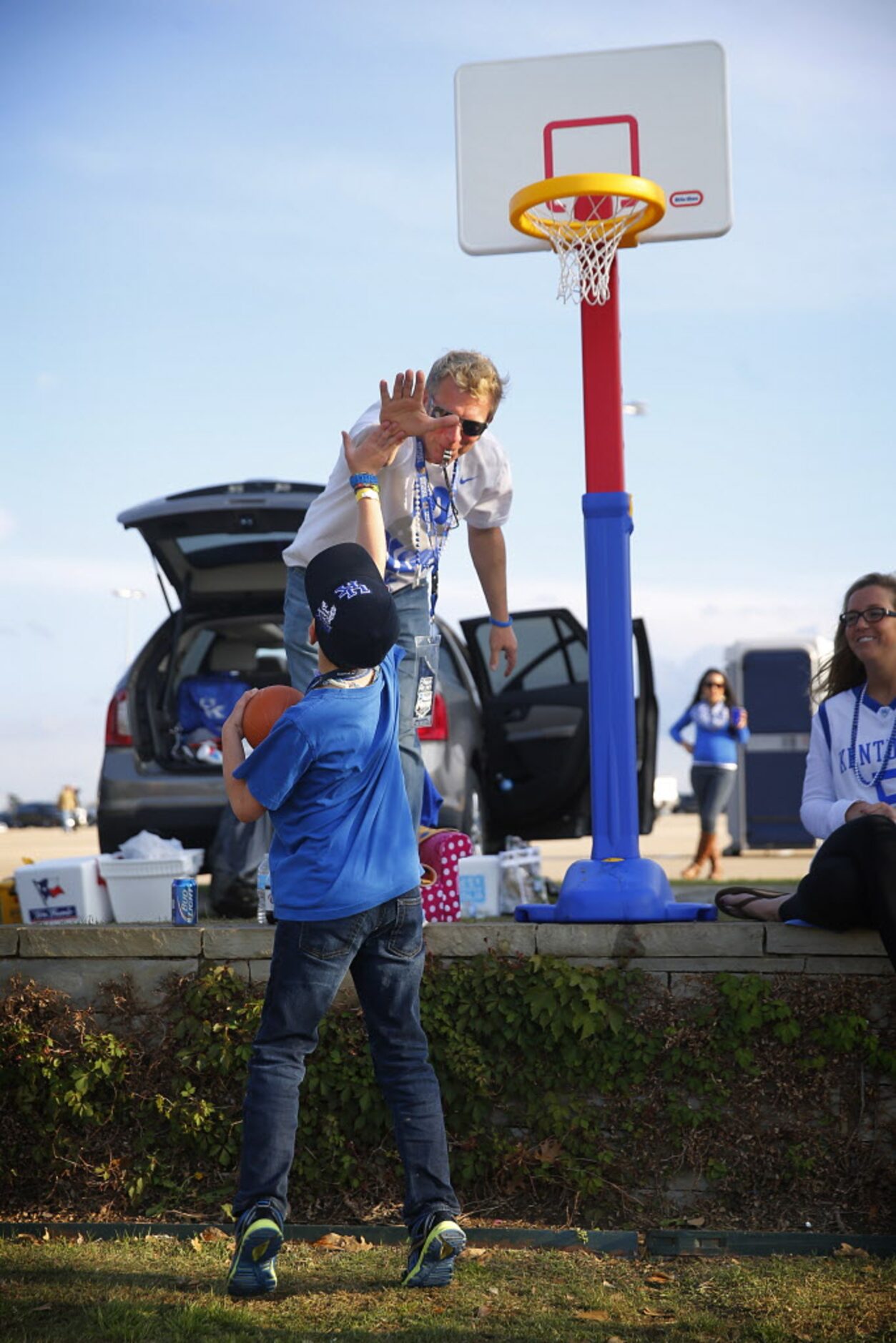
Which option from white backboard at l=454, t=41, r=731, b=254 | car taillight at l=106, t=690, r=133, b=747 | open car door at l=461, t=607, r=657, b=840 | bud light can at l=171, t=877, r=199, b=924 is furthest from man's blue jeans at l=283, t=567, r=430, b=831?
open car door at l=461, t=607, r=657, b=840

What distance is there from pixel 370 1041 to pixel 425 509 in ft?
5.62

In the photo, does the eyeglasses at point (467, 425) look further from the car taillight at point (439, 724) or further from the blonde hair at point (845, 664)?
the car taillight at point (439, 724)

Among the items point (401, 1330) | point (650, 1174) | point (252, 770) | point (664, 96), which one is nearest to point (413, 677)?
point (252, 770)

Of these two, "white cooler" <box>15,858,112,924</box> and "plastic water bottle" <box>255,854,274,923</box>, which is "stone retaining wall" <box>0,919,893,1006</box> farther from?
"white cooler" <box>15,858,112,924</box>

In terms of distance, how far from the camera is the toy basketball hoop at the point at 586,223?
4.83m

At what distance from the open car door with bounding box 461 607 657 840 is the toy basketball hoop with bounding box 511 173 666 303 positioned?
115 inches

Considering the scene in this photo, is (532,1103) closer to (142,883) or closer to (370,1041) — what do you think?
(370,1041)

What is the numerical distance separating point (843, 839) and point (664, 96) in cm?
297

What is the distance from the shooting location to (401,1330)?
305 centimetres

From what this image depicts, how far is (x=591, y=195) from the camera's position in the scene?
4809 millimetres

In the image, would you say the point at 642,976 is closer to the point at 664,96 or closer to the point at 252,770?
the point at 252,770

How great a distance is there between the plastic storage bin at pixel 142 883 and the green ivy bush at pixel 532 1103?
1.69 m

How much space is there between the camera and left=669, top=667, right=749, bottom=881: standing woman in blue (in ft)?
37.6

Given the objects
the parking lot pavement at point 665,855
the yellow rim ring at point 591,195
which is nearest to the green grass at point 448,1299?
the parking lot pavement at point 665,855
